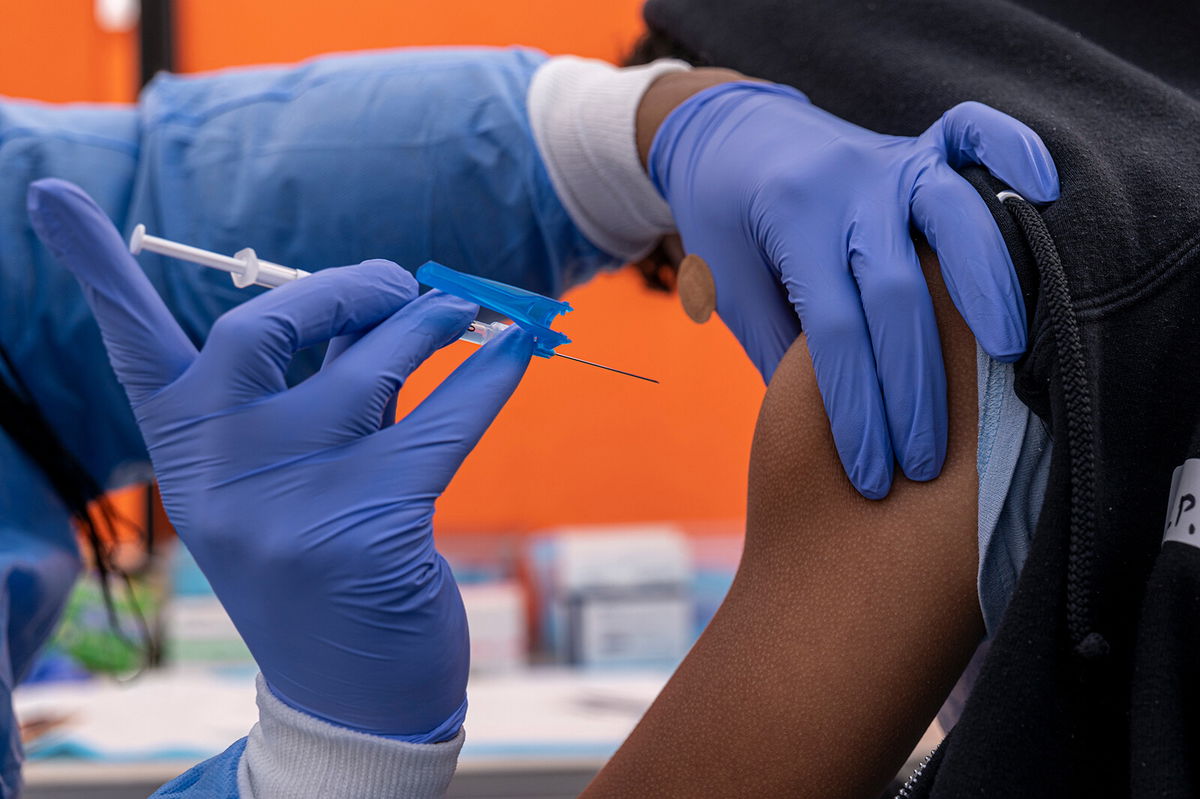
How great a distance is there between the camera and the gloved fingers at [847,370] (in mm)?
739

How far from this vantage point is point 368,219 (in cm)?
118

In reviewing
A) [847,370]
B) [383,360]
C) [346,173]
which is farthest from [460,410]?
[346,173]

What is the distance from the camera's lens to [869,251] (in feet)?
2.60

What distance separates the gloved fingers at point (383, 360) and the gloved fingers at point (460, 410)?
0.02 meters

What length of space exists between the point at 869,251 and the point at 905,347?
3.3 inches

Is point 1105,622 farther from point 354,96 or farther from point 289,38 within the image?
Answer: point 289,38

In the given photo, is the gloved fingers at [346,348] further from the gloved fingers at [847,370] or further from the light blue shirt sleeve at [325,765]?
the gloved fingers at [847,370]

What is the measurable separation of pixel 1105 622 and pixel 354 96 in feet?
3.16

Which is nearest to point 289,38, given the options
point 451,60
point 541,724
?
point 451,60

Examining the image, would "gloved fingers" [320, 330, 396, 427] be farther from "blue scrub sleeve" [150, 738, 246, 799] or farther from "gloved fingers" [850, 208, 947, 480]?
"gloved fingers" [850, 208, 947, 480]

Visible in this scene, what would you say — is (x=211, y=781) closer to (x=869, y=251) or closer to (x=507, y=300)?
(x=507, y=300)

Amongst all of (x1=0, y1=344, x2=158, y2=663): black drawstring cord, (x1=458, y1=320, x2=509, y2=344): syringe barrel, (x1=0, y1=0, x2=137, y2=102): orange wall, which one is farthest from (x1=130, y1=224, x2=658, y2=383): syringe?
(x1=0, y1=0, x2=137, y2=102): orange wall

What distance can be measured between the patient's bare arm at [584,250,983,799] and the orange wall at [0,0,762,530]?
176 cm

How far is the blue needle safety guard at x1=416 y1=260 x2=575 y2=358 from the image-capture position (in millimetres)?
711
